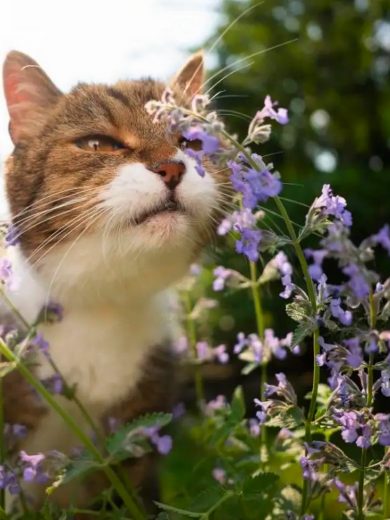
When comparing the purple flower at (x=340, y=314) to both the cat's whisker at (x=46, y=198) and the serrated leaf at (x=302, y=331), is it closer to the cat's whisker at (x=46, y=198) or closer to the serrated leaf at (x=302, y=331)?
the serrated leaf at (x=302, y=331)

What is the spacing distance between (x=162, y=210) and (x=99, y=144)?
23 centimetres

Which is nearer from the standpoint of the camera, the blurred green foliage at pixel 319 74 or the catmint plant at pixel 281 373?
the catmint plant at pixel 281 373

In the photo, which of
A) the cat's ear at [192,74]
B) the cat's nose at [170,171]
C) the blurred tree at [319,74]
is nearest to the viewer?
the cat's nose at [170,171]

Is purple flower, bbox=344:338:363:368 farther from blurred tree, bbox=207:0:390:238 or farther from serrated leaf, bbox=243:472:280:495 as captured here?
blurred tree, bbox=207:0:390:238

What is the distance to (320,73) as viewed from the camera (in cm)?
496

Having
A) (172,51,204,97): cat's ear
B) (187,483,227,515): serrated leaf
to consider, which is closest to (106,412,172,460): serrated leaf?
(187,483,227,515): serrated leaf

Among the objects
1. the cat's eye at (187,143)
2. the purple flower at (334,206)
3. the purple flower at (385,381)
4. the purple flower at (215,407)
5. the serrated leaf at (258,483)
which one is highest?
the cat's eye at (187,143)

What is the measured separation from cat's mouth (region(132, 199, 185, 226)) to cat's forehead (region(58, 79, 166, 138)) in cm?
18

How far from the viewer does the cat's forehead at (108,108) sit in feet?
4.65

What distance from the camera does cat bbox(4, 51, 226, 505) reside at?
4.22 feet

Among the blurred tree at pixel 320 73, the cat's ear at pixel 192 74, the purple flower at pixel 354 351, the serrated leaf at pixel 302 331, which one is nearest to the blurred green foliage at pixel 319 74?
the blurred tree at pixel 320 73

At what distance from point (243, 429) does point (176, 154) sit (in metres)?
0.54

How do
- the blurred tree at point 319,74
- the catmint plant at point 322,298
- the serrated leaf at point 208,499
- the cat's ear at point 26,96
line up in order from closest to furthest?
1. the catmint plant at point 322,298
2. the serrated leaf at point 208,499
3. the cat's ear at point 26,96
4. the blurred tree at point 319,74

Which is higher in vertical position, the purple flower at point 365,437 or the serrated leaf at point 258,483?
the purple flower at point 365,437
